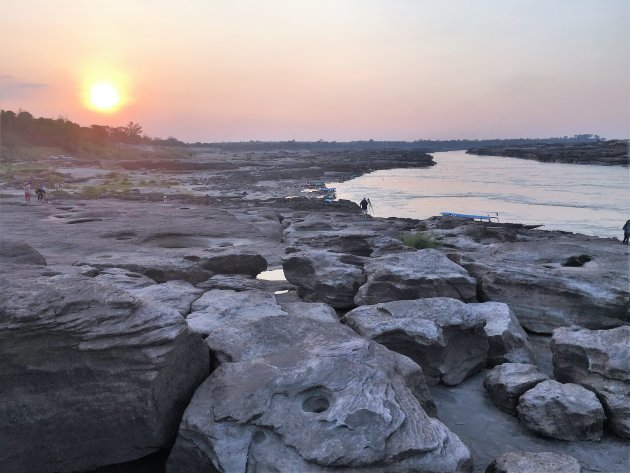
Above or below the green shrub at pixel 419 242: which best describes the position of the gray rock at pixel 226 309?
above

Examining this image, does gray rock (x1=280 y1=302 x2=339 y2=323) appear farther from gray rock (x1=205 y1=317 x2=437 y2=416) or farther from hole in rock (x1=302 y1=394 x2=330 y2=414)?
hole in rock (x1=302 y1=394 x2=330 y2=414)

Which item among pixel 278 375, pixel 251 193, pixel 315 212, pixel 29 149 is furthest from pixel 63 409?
pixel 29 149

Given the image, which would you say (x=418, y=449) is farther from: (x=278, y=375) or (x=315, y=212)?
(x=315, y=212)

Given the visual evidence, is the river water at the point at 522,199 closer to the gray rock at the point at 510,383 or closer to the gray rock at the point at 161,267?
the gray rock at the point at 510,383

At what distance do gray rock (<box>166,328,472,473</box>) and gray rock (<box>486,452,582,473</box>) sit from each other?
79 cm

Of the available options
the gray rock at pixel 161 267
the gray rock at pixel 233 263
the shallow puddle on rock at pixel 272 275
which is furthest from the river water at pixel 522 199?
the gray rock at pixel 161 267

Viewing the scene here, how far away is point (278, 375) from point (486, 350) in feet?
14.1

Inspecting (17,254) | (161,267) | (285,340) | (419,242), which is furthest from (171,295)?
(419,242)

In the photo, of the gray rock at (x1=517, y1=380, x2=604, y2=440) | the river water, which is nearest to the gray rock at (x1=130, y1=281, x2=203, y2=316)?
the gray rock at (x1=517, y1=380, x2=604, y2=440)

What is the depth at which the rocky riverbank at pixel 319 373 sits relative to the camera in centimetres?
502

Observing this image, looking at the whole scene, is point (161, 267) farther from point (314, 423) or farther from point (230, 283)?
point (314, 423)

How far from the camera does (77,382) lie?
17.2 ft

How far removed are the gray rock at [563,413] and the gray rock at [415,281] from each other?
11.7 ft

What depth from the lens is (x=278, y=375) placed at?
5.55 m
